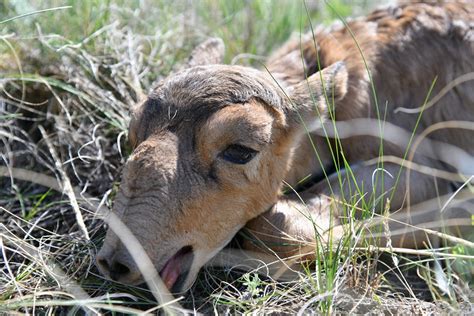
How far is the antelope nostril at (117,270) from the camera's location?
3877mm

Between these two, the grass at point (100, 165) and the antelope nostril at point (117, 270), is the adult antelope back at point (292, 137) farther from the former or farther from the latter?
the grass at point (100, 165)

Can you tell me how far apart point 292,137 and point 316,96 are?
0.95ft

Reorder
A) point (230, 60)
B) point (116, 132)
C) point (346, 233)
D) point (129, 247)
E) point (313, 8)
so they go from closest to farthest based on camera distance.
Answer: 1. point (129, 247)
2. point (346, 233)
3. point (116, 132)
4. point (230, 60)
5. point (313, 8)

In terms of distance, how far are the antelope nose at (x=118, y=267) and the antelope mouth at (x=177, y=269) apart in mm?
179

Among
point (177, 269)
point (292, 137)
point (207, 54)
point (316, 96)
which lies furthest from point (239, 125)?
point (207, 54)

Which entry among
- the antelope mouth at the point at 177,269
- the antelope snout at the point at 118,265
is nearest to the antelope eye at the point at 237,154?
the antelope mouth at the point at 177,269

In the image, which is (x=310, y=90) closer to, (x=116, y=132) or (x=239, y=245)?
(x=239, y=245)

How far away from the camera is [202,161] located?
417 centimetres

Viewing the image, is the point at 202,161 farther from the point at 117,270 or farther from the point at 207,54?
the point at 207,54

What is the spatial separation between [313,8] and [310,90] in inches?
143

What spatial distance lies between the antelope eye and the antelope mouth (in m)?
0.53

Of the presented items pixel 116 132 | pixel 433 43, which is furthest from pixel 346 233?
pixel 116 132

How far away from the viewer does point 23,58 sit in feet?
18.3

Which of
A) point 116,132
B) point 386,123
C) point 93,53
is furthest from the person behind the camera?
point 93,53
